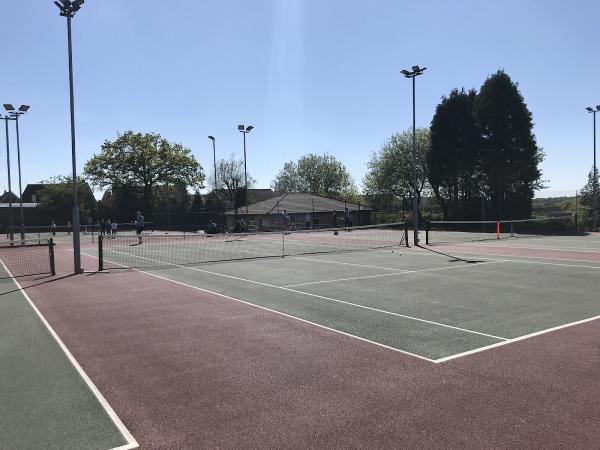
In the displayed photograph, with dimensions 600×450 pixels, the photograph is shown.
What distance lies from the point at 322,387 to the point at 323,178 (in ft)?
281

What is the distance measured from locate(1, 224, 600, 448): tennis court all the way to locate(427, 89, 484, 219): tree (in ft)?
99.0

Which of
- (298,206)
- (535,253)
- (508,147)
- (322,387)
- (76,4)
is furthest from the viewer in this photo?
(298,206)

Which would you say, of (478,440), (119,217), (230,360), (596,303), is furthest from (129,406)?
(119,217)

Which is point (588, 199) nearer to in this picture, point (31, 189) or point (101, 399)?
point (101, 399)

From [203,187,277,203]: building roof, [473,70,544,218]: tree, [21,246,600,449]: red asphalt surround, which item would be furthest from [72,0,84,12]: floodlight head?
[203,187,277,203]: building roof

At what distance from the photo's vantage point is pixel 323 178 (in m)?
90.1

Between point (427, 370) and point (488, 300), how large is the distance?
176 inches

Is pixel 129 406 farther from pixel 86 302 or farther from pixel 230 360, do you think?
pixel 86 302

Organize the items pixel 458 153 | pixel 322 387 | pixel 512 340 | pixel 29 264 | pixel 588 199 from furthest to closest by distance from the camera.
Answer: pixel 588 199
pixel 458 153
pixel 29 264
pixel 512 340
pixel 322 387

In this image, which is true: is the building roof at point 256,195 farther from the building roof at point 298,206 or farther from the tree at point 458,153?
the tree at point 458,153

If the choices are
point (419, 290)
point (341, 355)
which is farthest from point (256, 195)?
point (341, 355)

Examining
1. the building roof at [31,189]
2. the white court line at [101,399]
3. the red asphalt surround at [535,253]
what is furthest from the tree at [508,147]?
the building roof at [31,189]

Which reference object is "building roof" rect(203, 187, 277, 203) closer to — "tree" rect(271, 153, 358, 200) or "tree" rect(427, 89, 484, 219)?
"tree" rect(271, 153, 358, 200)

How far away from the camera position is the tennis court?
4.15 meters
